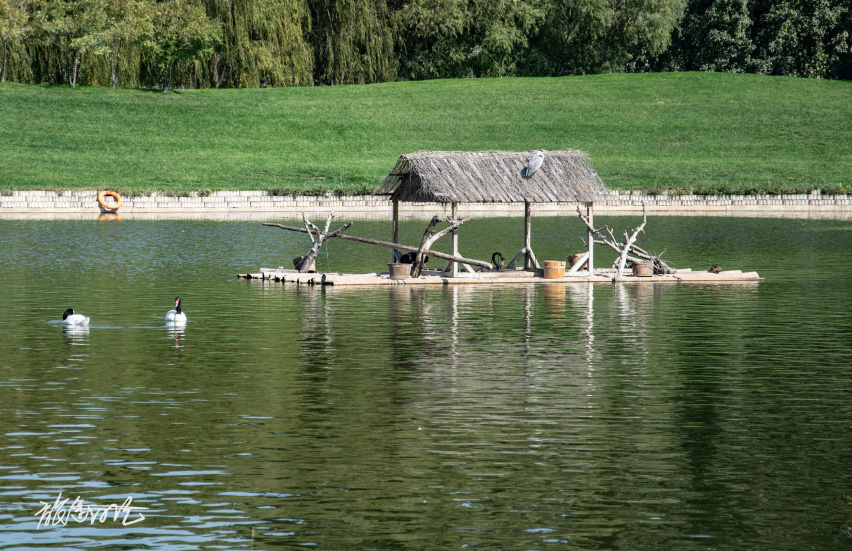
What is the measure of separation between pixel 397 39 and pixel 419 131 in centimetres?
1931

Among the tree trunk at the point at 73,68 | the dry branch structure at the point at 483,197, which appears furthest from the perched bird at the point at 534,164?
the tree trunk at the point at 73,68

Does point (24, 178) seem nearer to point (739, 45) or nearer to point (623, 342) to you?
point (623, 342)

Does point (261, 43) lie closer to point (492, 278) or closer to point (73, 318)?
point (492, 278)

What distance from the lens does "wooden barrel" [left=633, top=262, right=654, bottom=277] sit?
34969 mm

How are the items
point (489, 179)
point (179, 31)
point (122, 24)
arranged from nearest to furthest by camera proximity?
point (489, 179)
point (179, 31)
point (122, 24)

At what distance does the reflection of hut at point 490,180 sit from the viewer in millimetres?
33750

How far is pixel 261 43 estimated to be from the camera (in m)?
93.7

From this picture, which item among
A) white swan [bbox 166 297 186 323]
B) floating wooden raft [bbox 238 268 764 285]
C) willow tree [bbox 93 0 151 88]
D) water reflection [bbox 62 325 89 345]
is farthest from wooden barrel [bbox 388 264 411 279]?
willow tree [bbox 93 0 151 88]

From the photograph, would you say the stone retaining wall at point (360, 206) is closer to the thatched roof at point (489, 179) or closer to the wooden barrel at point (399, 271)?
the thatched roof at point (489, 179)

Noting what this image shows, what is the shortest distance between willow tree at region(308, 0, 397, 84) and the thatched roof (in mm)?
65151

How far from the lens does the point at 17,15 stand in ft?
278

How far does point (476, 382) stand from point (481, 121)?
74.9m

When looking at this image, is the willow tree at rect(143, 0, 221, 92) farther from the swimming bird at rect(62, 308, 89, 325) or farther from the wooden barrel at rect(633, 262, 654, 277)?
the swimming bird at rect(62, 308, 89, 325)

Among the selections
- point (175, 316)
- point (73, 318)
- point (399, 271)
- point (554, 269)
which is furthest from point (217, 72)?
point (73, 318)
